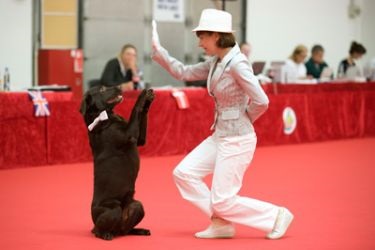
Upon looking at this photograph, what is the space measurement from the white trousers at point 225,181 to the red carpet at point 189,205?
0.19 meters

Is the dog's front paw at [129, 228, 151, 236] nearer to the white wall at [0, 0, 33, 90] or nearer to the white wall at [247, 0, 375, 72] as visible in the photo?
the white wall at [0, 0, 33, 90]

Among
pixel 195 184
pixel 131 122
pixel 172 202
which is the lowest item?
pixel 172 202

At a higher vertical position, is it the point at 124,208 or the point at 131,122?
the point at 131,122

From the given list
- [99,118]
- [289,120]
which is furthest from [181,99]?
[99,118]

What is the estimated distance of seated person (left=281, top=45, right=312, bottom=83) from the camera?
1388 cm

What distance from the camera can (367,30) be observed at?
20.0 meters

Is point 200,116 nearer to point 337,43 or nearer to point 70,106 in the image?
point 70,106

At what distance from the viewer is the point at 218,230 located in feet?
20.2

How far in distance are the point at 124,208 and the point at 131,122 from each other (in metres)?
0.58

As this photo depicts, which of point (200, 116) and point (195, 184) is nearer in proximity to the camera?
point (195, 184)

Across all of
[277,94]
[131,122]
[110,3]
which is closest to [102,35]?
[110,3]

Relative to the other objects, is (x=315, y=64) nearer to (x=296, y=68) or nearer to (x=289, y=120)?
(x=296, y=68)

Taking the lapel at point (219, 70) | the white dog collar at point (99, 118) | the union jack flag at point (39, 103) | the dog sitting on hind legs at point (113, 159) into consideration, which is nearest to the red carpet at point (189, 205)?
the dog sitting on hind legs at point (113, 159)

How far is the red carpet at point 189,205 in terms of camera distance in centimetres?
607
